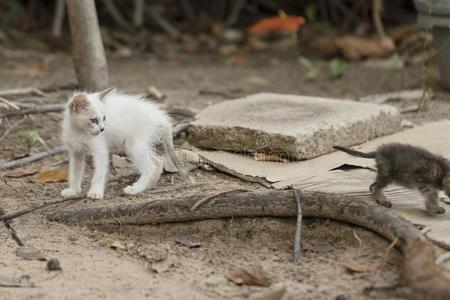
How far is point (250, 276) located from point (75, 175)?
1.86 meters

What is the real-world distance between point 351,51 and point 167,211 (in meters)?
6.15

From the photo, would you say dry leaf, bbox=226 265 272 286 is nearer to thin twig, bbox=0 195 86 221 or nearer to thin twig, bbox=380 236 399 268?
thin twig, bbox=380 236 399 268

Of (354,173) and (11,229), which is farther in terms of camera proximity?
(354,173)

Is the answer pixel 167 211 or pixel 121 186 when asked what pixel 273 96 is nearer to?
pixel 121 186

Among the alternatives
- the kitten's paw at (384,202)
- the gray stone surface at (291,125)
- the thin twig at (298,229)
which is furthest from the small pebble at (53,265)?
the gray stone surface at (291,125)

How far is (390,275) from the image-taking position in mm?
4219

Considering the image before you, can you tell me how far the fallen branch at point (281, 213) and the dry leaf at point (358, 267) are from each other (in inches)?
7.5

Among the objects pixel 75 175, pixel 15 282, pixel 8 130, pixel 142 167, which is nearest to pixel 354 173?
pixel 142 167

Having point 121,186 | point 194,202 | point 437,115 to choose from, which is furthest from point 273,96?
point 194,202

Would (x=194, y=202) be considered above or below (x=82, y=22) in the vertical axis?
below

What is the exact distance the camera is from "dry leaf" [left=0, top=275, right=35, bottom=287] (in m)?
A: 4.27

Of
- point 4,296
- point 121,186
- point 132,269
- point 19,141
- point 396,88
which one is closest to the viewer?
point 4,296

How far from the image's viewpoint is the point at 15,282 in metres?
4.29

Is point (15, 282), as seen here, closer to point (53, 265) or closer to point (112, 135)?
point (53, 265)
